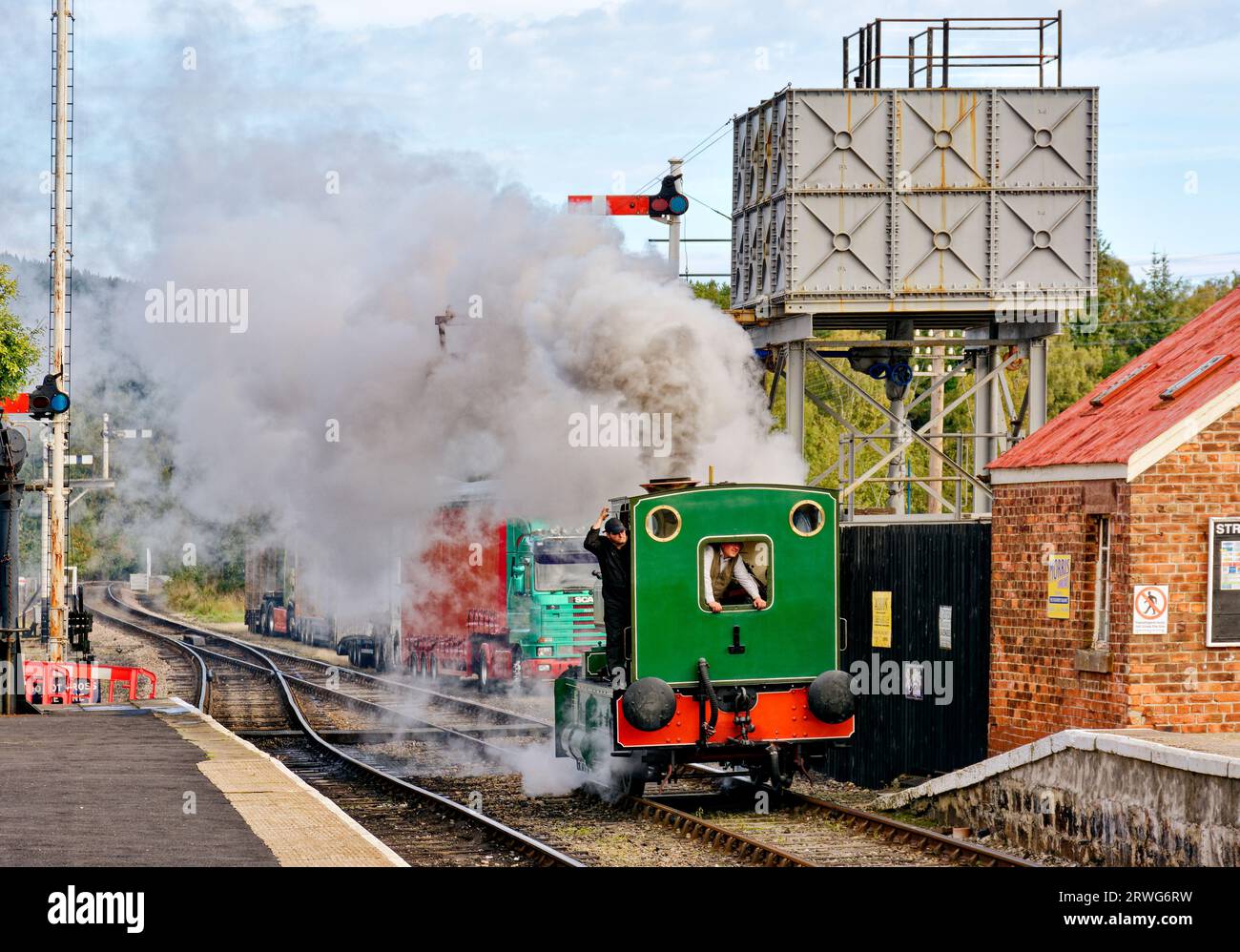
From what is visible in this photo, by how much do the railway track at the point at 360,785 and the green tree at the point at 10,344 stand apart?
9389 millimetres

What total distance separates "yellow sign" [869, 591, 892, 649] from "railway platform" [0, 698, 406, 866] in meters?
5.63

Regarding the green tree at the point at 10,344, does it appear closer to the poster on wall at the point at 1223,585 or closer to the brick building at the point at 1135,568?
the brick building at the point at 1135,568

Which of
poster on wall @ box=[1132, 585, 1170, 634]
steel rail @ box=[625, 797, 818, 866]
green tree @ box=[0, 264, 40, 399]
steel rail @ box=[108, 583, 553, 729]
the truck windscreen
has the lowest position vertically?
steel rail @ box=[108, 583, 553, 729]

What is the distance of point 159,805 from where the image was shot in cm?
1420

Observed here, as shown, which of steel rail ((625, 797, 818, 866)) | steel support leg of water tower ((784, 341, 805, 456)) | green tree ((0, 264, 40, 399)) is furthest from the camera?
green tree ((0, 264, 40, 399))

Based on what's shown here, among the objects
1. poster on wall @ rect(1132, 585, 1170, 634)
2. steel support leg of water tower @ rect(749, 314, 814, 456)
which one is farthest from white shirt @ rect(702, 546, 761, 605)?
steel support leg of water tower @ rect(749, 314, 814, 456)

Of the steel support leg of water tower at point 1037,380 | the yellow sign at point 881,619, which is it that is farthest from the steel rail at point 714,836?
the steel support leg of water tower at point 1037,380

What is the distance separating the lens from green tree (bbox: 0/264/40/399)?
41.9m

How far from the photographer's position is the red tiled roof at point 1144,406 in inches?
535

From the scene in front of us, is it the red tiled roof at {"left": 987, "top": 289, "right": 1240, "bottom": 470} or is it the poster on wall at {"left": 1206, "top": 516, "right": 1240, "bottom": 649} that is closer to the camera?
the poster on wall at {"left": 1206, "top": 516, "right": 1240, "bottom": 649}

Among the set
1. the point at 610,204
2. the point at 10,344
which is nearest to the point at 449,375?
the point at 610,204

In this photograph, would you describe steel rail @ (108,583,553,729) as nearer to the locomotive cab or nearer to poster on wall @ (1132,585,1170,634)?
the locomotive cab

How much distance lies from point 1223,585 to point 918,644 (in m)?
3.43
